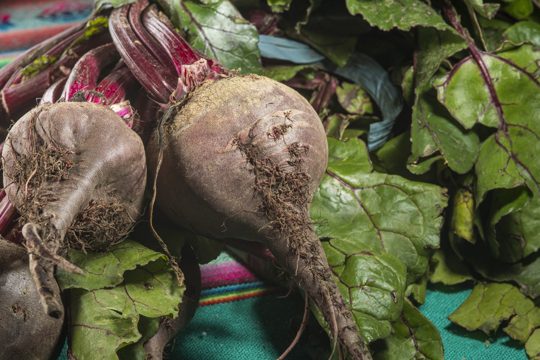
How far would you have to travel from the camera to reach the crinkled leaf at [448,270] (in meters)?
1.37

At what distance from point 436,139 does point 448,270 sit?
0.91 ft

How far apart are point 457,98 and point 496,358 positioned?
1.68 ft

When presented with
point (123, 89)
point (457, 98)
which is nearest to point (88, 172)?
point (123, 89)

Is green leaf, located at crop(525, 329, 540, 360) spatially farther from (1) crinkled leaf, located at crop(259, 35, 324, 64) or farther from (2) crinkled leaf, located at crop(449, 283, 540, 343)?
(1) crinkled leaf, located at crop(259, 35, 324, 64)

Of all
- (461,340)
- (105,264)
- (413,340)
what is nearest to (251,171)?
(105,264)

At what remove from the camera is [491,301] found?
1296 millimetres

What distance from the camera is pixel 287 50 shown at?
1.48 metres

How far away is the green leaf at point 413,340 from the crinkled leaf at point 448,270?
22 centimetres

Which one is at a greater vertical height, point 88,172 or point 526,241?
point 88,172

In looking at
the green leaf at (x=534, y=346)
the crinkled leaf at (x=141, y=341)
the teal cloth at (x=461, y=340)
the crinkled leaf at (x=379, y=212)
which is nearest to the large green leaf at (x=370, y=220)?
the crinkled leaf at (x=379, y=212)

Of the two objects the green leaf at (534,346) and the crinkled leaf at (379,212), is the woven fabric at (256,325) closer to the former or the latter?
the green leaf at (534,346)

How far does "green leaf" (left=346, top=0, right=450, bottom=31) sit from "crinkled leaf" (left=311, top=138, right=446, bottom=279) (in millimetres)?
294

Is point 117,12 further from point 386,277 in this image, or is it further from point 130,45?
point 386,277

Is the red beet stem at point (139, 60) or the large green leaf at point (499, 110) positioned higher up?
the red beet stem at point (139, 60)
